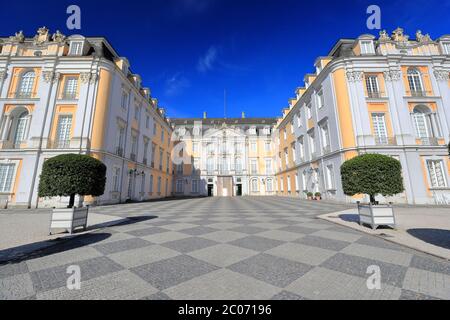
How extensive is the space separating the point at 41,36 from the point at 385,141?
33.4 meters

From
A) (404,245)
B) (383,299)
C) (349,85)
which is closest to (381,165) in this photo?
(404,245)

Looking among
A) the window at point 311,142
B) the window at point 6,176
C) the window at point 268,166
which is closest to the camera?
the window at point 6,176

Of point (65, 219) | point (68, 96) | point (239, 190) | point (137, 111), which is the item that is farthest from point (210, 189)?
point (65, 219)

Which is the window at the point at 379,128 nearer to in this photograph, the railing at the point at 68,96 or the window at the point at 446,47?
the window at the point at 446,47

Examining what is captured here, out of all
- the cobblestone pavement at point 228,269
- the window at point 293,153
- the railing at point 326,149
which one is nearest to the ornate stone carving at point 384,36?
the railing at point 326,149

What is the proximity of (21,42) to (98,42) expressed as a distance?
704 centimetres

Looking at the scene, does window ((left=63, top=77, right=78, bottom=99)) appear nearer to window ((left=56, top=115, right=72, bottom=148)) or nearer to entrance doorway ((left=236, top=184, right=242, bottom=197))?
window ((left=56, top=115, right=72, bottom=148))

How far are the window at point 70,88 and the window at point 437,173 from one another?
30.9 m

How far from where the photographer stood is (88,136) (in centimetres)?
1520

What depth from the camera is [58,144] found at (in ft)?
50.9

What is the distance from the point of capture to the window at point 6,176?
14.4 metres

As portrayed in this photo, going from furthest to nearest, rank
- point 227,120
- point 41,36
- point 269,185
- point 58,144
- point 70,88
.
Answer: point 227,120, point 269,185, point 41,36, point 70,88, point 58,144

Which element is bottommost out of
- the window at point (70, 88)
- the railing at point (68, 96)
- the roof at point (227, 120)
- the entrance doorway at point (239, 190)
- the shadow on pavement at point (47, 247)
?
the shadow on pavement at point (47, 247)

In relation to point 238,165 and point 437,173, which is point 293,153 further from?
point 437,173
